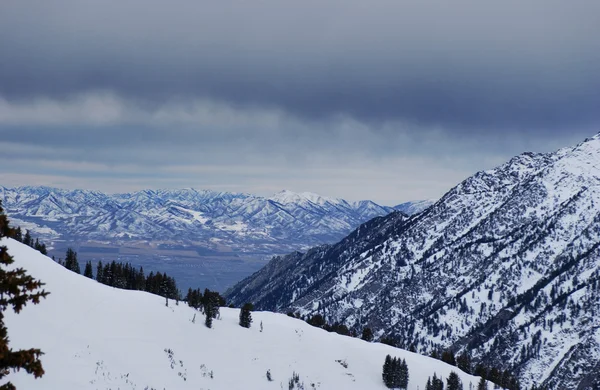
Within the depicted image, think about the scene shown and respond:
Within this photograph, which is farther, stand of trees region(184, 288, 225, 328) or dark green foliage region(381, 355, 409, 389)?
dark green foliage region(381, 355, 409, 389)

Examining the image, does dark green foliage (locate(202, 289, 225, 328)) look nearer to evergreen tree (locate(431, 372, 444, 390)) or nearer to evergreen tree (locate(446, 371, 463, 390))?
evergreen tree (locate(431, 372, 444, 390))

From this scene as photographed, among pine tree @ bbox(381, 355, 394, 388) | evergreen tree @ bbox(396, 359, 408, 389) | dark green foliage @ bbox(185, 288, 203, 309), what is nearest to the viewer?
pine tree @ bbox(381, 355, 394, 388)

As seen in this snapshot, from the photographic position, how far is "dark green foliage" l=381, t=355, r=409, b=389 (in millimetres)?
66688

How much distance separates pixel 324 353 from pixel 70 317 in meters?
36.1

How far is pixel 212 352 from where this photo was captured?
2213 inches

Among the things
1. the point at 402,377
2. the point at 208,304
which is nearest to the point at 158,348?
the point at 208,304

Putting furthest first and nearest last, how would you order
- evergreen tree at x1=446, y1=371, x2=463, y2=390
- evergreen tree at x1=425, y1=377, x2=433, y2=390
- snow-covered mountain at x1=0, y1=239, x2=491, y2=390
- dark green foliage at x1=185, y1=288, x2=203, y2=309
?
dark green foliage at x1=185, y1=288, x2=203, y2=309 → evergreen tree at x1=446, y1=371, x2=463, y2=390 → evergreen tree at x1=425, y1=377, x2=433, y2=390 → snow-covered mountain at x1=0, y1=239, x2=491, y2=390

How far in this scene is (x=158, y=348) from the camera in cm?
5038

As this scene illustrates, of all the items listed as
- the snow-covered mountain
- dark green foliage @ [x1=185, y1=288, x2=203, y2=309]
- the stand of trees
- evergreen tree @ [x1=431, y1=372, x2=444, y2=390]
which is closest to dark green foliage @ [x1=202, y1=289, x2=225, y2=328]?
the stand of trees

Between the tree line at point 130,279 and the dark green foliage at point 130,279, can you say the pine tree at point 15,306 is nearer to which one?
the tree line at point 130,279

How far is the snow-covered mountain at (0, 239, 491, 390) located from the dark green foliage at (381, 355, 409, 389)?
3.73 feet

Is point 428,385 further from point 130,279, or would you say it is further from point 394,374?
point 130,279

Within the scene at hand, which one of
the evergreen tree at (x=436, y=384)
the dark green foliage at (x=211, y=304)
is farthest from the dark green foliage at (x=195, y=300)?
the evergreen tree at (x=436, y=384)

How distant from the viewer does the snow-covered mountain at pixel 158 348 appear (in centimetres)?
3941
